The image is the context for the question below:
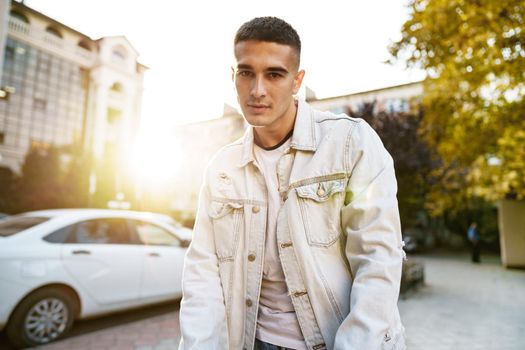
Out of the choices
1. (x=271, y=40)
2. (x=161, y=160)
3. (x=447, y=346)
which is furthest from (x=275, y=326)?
(x=161, y=160)

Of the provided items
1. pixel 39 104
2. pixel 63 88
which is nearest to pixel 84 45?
pixel 63 88

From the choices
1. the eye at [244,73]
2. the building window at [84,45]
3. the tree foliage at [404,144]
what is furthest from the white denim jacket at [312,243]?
the building window at [84,45]

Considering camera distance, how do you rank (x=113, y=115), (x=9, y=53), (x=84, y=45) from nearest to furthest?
1. (x=9, y=53)
2. (x=84, y=45)
3. (x=113, y=115)

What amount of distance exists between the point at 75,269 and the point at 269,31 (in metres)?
4.83

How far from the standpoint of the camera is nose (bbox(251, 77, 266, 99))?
1.58 metres

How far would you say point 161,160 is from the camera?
40719mm

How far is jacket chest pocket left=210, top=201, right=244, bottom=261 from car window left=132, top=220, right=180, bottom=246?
4862 millimetres

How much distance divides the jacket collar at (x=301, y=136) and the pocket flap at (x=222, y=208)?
0.66 feet

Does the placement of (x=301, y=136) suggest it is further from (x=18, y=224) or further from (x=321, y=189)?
→ (x=18, y=224)

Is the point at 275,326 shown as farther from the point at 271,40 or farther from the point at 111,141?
the point at 111,141

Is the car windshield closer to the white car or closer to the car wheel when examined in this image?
the white car

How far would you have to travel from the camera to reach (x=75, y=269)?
16.4 feet

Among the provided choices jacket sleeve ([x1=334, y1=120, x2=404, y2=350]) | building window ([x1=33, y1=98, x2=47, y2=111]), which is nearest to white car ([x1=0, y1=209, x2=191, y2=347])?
jacket sleeve ([x1=334, y1=120, x2=404, y2=350])

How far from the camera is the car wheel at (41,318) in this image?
4.49 metres
